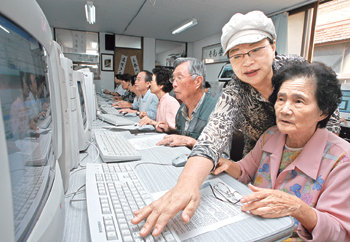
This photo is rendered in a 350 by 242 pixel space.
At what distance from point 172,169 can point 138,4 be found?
4233 mm

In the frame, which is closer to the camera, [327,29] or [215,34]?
[327,29]

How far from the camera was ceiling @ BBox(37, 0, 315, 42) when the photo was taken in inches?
162

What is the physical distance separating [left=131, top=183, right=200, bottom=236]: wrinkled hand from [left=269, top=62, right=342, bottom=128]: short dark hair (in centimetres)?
63

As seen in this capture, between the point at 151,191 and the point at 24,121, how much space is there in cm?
47

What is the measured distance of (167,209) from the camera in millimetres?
519

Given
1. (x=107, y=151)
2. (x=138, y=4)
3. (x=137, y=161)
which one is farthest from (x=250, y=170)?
(x=138, y=4)

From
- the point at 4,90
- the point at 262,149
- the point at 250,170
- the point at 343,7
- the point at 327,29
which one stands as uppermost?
the point at 343,7

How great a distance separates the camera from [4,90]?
25 centimetres

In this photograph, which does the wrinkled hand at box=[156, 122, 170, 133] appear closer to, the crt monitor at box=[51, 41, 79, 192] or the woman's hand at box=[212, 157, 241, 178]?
the woman's hand at box=[212, 157, 241, 178]

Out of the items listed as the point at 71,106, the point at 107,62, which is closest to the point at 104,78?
the point at 107,62

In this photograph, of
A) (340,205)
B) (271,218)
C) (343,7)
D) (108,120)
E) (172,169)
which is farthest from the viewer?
(343,7)

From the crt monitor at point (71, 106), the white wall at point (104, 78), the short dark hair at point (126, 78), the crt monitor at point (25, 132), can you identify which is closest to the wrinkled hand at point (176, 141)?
the crt monitor at point (71, 106)

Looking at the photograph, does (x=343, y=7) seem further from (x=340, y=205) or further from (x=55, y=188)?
(x=55, y=188)

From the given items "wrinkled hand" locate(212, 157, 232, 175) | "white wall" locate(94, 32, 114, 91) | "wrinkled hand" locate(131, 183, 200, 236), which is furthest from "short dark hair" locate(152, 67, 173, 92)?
"white wall" locate(94, 32, 114, 91)
